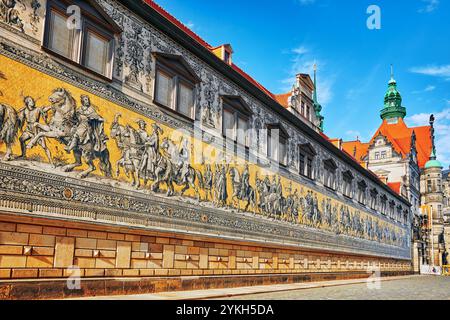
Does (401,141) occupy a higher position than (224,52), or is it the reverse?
(401,141)

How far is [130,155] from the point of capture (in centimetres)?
1067

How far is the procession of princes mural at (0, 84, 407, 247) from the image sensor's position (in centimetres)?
841

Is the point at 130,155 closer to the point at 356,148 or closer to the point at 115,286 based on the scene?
the point at 115,286

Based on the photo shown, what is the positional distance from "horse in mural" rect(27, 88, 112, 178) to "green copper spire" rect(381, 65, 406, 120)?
59861 millimetres

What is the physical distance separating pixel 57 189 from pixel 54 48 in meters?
2.94

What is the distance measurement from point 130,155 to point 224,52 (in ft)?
22.0

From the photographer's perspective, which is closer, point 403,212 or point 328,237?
point 328,237

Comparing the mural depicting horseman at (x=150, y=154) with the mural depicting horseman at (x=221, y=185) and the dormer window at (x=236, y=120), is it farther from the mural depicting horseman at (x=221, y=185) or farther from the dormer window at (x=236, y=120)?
the dormer window at (x=236, y=120)

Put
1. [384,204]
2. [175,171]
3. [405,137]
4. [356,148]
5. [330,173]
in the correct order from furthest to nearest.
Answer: [356,148]
[405,137]
[384,204]
[330,173]
[175,171]

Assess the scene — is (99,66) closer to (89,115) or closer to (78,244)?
(89,115)

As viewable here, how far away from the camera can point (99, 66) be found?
10.4m

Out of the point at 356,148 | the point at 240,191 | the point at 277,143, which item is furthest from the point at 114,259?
the point at 356,148

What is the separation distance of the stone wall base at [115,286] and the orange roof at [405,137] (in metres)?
39.9

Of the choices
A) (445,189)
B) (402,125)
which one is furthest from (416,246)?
(445,189)
